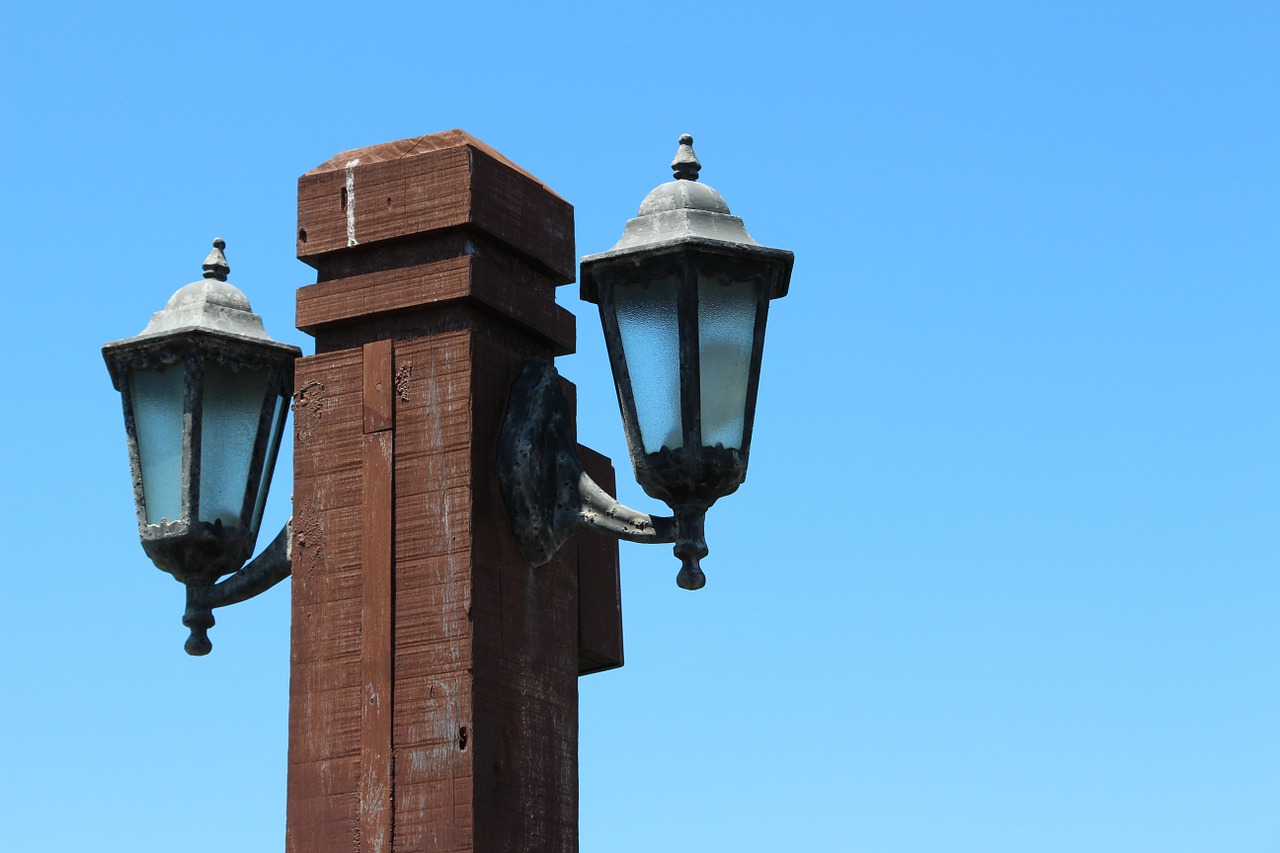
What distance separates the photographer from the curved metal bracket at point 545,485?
4.52 metres

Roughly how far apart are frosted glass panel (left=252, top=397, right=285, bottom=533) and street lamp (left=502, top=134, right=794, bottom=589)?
2.94 ft

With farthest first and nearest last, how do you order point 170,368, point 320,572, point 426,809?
1. point 170,368
2. point 320,572
3. point 426,809

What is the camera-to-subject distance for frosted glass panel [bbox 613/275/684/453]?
172 inches

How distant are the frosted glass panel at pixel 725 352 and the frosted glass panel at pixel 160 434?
1279mm

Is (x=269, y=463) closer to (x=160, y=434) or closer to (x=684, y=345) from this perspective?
(x=160, y=434)

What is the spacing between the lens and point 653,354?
4402 millimetres

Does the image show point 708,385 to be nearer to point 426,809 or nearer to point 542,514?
point 542,514

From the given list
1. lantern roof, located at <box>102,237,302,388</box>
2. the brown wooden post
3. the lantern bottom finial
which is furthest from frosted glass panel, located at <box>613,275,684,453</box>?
lantern roof, located at <box>102,237,302,388</box>

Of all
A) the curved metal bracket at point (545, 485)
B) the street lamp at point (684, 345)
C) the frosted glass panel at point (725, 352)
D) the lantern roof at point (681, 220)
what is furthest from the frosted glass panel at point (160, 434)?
the frosted glass panel at point (725, 352)

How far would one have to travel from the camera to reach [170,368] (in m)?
4.97

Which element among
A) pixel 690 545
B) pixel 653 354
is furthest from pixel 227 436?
pixel 690 545

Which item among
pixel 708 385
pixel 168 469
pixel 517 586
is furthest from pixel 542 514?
pixel 168 469

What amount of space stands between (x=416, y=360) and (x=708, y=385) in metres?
0.69

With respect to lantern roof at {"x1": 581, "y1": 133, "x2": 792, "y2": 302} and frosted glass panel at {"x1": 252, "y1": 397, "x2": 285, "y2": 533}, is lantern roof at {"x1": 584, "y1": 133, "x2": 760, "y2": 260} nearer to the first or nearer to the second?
lantern roof at {"x1": 581, "y1": 133, "x2": 792, "y2": 302}
